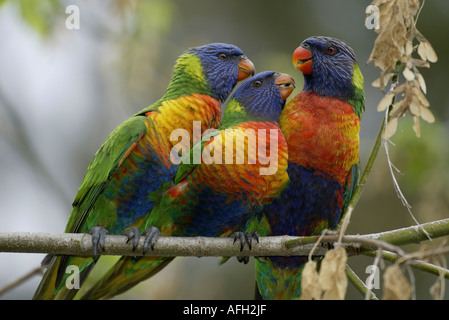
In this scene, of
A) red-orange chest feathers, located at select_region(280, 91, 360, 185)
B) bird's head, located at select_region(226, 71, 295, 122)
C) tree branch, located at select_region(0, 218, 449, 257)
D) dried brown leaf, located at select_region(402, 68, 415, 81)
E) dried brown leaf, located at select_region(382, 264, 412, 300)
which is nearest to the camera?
dried brown leaf, located at select_region(382, 264, 412, 300)

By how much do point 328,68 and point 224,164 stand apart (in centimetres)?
93

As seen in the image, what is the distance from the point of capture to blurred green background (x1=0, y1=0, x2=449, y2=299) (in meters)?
4.09

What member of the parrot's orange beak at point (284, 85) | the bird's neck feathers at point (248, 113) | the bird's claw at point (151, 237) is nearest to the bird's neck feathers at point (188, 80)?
the bird's neck feathers at point (248, 113)

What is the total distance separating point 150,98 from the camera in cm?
565

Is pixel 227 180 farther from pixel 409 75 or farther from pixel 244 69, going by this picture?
pixel 409 75

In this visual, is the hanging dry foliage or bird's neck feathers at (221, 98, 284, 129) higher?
the hanging dry foliage

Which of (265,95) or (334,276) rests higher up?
(265,95)

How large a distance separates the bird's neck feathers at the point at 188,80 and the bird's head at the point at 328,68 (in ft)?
2.02

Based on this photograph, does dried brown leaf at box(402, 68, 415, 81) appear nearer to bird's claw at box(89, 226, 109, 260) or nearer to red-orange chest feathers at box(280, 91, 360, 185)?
red-orange chest feathers at box(280, 91, 360, 185)

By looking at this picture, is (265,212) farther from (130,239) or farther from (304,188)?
(130,239)

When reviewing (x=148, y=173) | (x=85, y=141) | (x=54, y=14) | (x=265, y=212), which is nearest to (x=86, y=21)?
(x=54, y=14)

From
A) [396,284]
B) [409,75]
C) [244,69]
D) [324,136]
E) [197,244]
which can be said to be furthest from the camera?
[244,69]

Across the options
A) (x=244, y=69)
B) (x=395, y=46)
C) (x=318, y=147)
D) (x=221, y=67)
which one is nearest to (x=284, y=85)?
(x=244, y=69)

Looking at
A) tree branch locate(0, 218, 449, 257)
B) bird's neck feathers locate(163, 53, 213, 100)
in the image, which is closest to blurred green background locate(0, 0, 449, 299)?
bird's neck feathers locate(163, 53, 213, 100)
